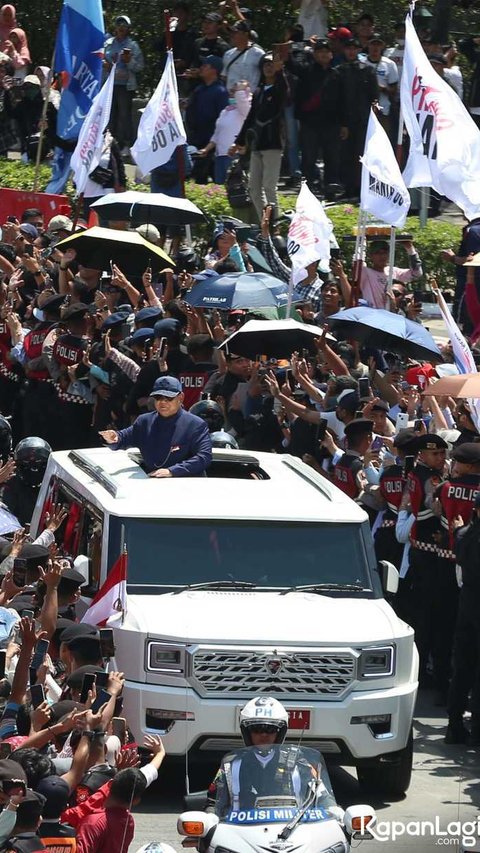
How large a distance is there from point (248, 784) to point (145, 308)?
9.41 meters

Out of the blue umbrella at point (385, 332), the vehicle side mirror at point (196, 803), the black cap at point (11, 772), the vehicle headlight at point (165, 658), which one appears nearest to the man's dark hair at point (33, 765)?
the black cap at point (11, 772)

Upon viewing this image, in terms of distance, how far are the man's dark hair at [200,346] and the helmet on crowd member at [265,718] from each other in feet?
24.5

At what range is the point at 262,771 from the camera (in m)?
8.41

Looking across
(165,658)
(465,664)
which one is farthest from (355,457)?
(165,658)

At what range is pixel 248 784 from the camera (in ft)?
27.5

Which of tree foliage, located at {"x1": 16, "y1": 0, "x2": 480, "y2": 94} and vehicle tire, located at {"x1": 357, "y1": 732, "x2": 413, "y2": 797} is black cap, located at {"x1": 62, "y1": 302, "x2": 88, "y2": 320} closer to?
vehicle tire, located at {"x1": 357, "y1": 732, "x2": 413, "y2": 797}

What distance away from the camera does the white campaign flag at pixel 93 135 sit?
66.3ft

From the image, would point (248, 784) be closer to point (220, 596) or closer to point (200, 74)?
point (220, 596)

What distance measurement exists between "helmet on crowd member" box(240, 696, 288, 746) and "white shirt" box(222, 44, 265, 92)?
1629 cm

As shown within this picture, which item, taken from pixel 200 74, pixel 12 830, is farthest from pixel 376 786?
pixel 200 74

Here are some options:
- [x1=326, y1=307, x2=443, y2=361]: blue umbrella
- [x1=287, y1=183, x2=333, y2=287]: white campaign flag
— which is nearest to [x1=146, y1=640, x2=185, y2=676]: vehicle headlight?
[x1=326, y1=307, x2=443, y2=361]: blue umbrella

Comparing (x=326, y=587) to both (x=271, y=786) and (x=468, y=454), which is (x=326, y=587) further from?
(x=271, y=786)

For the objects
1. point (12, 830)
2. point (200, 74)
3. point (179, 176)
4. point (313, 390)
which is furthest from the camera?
point (200, 74)

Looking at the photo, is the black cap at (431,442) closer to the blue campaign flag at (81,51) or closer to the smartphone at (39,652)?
the smartphone at (39,652)
